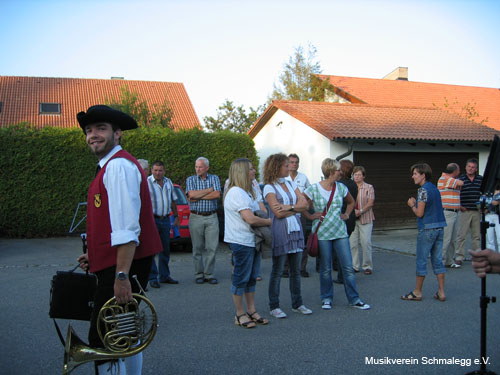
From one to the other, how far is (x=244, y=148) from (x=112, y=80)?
17346 mm

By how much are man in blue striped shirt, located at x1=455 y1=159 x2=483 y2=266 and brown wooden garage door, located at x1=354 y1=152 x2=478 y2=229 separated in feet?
19.9

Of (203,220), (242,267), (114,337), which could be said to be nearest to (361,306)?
(242,267)

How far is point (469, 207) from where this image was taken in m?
8.54

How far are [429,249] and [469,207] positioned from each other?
322cm

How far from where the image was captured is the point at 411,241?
11.8m

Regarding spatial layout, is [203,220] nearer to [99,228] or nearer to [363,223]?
[363,223]

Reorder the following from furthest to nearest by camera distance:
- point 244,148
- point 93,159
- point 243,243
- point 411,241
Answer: point 244,148, point 93,159, point 411,241, point 243,243

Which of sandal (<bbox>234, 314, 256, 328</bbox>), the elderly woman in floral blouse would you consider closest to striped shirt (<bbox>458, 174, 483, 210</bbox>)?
the elderly woman in floral blouse

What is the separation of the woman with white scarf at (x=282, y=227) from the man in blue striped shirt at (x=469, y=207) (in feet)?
15.2

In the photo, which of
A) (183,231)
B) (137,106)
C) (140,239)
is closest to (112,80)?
(137,106)

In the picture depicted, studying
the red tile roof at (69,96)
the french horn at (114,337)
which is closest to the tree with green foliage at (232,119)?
the red tile roof at (69,96)

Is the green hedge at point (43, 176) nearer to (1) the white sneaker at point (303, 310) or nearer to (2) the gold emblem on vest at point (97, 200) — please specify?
(1) the white sneaker at point (303, 310)

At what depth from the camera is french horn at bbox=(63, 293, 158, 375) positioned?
2572 millimetres

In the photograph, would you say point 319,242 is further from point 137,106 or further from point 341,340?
point 137,106
